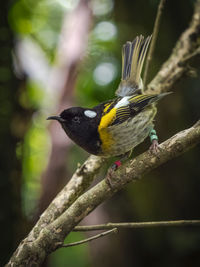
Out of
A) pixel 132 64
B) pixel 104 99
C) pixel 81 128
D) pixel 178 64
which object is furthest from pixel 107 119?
pixel 104 99

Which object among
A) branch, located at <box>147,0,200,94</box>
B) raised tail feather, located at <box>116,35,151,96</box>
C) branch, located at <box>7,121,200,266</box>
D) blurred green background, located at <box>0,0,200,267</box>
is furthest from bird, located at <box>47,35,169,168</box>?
blurred green background, located at <box>0,0,200,267</box>

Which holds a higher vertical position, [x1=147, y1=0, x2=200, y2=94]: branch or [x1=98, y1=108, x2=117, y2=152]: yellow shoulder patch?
[x1=147, y1=0, x2=200, y2=94]: branch

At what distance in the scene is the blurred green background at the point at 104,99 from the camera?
14.9ft

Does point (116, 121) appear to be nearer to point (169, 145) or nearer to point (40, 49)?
point (169, 145)

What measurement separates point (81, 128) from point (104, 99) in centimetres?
190

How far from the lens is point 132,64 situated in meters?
4.16

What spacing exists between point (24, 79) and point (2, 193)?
1522mm

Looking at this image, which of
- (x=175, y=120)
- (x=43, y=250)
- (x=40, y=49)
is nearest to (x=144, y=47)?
(x=175, y=120)

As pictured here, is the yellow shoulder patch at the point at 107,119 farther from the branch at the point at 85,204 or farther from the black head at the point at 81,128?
the branch at the point at 85,204

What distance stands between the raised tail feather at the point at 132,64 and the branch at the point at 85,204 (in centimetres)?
169

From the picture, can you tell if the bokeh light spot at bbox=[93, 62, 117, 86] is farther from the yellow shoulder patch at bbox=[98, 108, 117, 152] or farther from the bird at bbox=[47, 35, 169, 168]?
the yellow shoulder patch at bbox=[98, 108, 117, 152]

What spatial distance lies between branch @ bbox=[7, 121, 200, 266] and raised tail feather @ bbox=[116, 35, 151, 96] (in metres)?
1.69

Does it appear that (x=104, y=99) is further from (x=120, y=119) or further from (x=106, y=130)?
(x=106, y=130)

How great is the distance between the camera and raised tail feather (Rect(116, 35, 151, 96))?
405 centimetres
